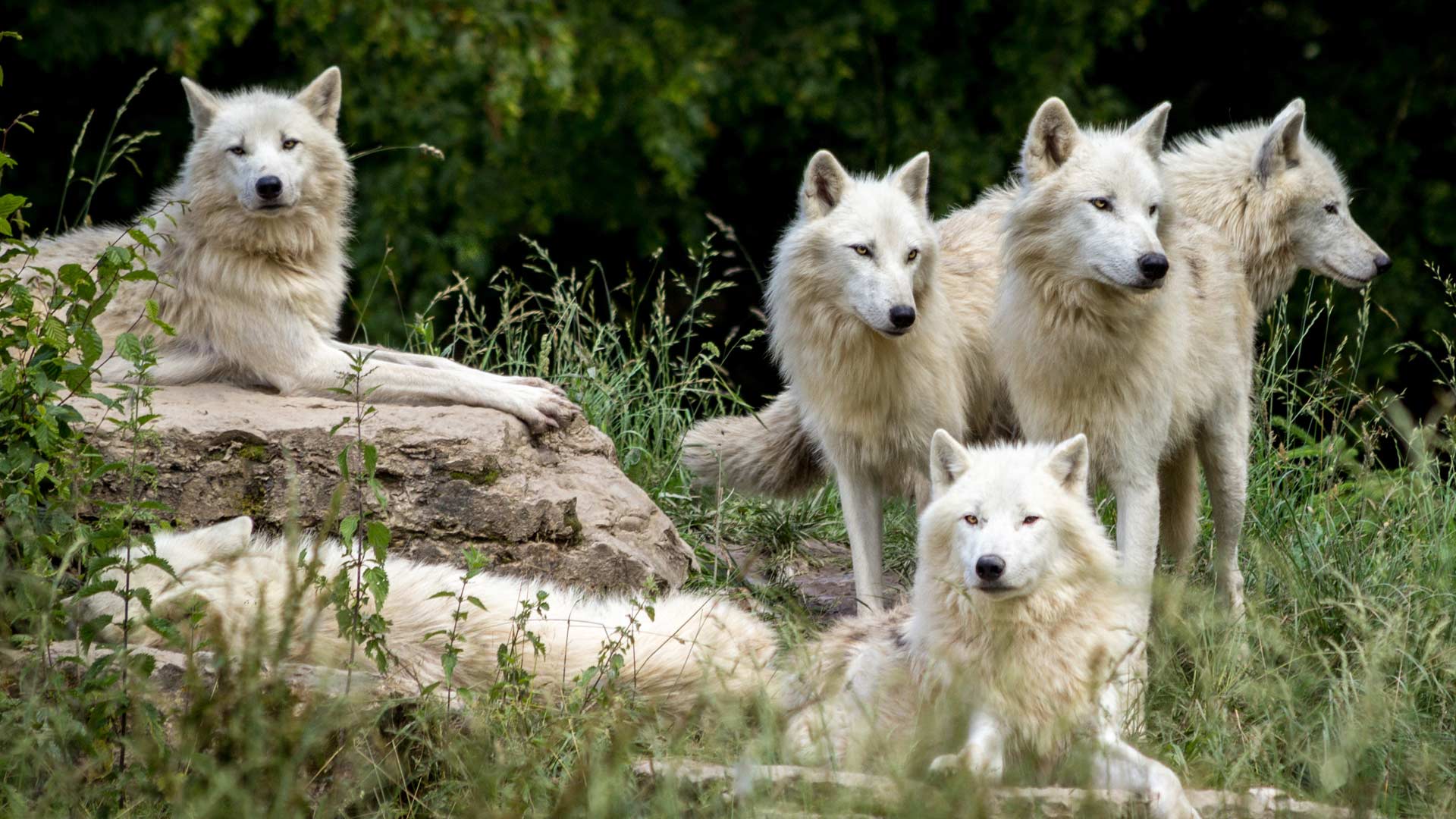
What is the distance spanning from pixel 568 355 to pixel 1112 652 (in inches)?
137

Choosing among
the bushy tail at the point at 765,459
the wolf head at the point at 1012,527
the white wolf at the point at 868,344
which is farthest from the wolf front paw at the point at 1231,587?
the bushy tail at the point at 765,459

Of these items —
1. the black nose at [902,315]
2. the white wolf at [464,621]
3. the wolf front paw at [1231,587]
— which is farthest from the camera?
the wolf front paw at [1231,587]

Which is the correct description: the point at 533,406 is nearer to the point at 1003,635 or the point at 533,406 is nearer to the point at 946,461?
the point at 946,461

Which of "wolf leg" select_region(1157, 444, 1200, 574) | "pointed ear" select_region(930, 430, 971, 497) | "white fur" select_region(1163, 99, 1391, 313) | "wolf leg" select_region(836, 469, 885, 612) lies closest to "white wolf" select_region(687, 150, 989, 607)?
"wolf leg" select_region(836, 469, 885, 612)

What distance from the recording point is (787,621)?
4.03 metres

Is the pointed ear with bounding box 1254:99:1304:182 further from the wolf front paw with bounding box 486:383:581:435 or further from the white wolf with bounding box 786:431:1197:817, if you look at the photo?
the wolf front paw with bounding box 486:383:581:435

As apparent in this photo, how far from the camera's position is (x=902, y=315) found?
16.4 feet

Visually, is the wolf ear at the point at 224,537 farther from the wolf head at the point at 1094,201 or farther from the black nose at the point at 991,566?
the wolf head at the point at 1094,201

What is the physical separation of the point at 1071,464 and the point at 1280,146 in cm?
216

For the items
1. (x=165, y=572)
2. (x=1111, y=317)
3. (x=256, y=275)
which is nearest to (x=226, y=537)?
(x=165, y=572)

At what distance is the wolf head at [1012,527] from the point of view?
364cm

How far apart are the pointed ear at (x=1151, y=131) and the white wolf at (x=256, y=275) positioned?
2242mm

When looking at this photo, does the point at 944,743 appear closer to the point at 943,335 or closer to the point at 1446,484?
the point at 943,335

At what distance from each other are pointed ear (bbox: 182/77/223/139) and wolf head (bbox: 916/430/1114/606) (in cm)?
344
